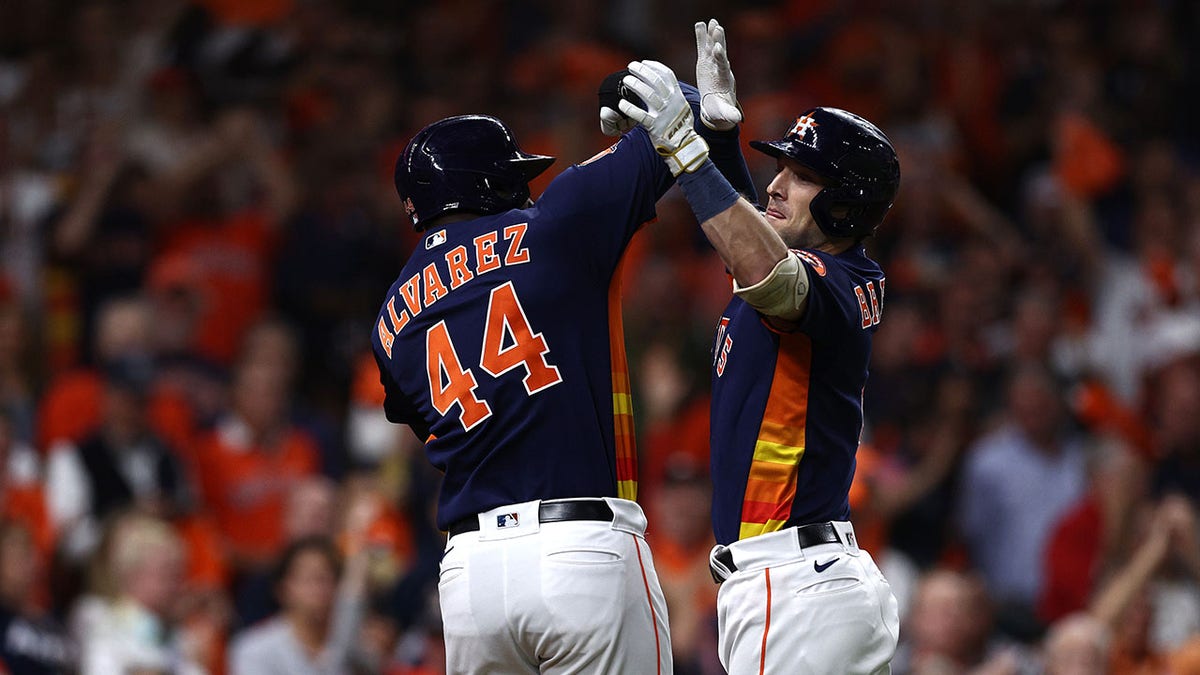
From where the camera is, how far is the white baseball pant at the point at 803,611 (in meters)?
4.59

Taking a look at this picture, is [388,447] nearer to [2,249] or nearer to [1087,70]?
[2,249]

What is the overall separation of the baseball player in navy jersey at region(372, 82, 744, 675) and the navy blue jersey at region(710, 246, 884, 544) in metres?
0.30

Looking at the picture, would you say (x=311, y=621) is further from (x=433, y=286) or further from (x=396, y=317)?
(x=433, y=286)

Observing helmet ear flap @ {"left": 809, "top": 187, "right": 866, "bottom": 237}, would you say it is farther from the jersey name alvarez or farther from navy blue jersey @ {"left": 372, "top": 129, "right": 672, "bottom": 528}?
the jersey name alvarez

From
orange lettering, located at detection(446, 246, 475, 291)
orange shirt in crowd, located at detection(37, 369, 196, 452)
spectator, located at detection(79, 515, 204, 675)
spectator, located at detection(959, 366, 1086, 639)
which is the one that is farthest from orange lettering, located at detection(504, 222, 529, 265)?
orange shirt in crowd, located at detection(37, 369, 196, 452)

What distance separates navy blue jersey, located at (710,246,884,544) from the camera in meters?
4.69

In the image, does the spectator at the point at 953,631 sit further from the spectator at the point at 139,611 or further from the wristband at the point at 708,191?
the wristband at the point at 708,191

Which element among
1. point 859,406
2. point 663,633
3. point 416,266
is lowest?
point 663,633

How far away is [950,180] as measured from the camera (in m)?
10.9

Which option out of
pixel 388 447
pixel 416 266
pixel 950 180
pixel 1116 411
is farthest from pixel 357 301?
pixel 416 266

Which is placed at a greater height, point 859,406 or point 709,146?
point 709,146

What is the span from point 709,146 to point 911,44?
274 inches

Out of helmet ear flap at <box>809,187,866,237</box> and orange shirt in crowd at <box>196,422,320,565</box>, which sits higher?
helmet ear flap at <box>809,187,866,237</box>

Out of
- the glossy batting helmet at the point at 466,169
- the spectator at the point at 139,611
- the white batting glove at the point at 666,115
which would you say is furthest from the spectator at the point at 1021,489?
the white batting glove at the point at 666,115
